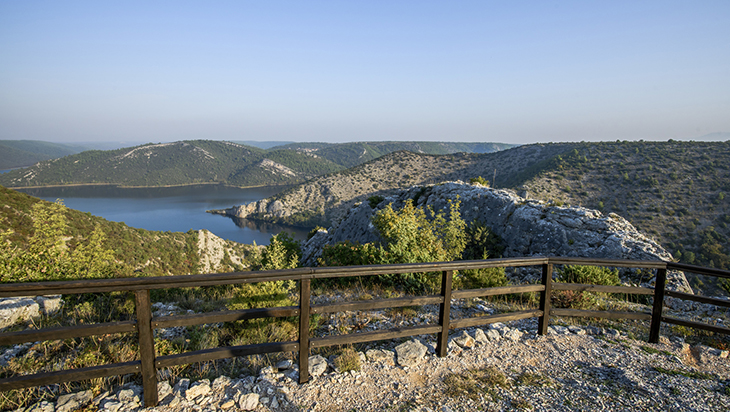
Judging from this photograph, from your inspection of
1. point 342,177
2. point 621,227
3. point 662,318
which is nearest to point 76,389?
point 662,318

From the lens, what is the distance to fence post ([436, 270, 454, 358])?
11.5ft

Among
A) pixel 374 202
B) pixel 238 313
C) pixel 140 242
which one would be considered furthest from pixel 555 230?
pixel 140 242

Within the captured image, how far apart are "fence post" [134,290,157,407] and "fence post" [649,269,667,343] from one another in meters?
5.63

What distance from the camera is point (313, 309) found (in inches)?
122

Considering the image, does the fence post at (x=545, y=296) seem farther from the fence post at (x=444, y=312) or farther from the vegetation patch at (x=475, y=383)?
the fence post at (x=444, y=312)

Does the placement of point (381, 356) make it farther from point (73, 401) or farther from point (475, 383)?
point (73, 401)

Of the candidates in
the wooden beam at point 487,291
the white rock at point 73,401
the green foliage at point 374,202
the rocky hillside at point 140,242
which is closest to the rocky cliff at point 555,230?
the green foliage at point 374,202

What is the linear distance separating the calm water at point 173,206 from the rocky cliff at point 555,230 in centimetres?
7228

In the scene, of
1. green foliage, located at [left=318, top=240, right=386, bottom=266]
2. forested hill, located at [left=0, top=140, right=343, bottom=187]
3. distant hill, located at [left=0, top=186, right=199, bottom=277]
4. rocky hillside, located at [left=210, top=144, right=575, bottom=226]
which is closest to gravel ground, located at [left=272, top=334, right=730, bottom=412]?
green foliage, located at [left=318, top=240, right=386, bottom=266]

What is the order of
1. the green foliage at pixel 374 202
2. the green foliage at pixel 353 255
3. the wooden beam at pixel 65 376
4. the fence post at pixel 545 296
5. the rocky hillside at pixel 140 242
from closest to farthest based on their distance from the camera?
the wooden beam at pixel 65 376 < the fence post at pixel 545 296 < the green foliage at pixel 353 255 < the green foliage at pixel 374 202 < the rocky hillside at pixel 140 242

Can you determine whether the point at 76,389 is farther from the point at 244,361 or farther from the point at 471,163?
the point at 471,163

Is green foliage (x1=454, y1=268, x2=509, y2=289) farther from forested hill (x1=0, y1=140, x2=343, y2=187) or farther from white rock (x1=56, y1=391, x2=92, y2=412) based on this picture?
forested hill (x1=0, y1=140, x2=343, y2=187)

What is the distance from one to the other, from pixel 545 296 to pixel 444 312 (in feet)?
5.05

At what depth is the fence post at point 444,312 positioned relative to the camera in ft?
11.5
